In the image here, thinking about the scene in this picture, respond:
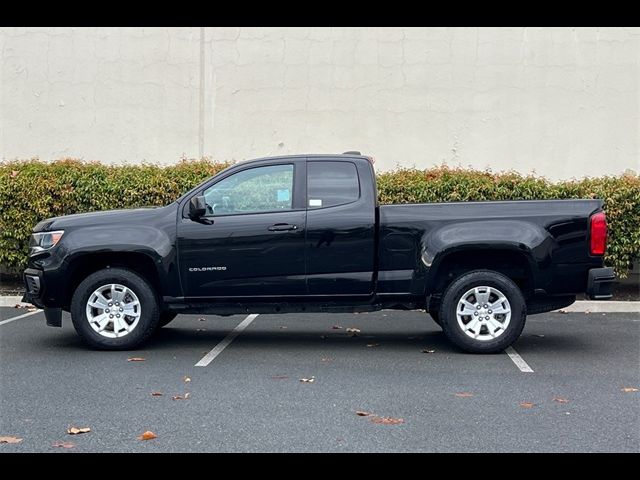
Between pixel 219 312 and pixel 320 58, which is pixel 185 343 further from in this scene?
pixel 320 58

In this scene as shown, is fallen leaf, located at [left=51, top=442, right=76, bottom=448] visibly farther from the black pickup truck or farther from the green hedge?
the green hedge

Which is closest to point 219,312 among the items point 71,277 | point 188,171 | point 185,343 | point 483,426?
point 185,343

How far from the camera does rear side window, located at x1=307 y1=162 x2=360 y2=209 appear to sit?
27.4 feet

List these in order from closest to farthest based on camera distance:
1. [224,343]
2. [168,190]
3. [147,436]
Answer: [147,436]
[224,343]
[168,190]

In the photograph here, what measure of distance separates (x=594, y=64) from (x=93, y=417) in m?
10.7

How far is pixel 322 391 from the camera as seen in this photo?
22.1 ft

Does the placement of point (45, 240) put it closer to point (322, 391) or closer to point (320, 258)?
point (320, 258)

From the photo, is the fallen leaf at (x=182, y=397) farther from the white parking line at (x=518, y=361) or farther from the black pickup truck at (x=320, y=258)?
the white parking line at (x=518, y=361)

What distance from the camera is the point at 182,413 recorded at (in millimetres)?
6062

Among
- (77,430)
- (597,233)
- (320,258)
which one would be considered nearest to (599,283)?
(597,233)

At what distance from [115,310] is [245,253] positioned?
56.6 inches

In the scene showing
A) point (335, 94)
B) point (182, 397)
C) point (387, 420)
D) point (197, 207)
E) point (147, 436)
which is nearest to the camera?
point (147, 436)

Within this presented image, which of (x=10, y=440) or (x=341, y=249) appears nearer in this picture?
(x=10, y=440)

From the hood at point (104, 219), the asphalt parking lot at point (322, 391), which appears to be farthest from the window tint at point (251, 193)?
the asphalt parking lot at point (322, 391)
